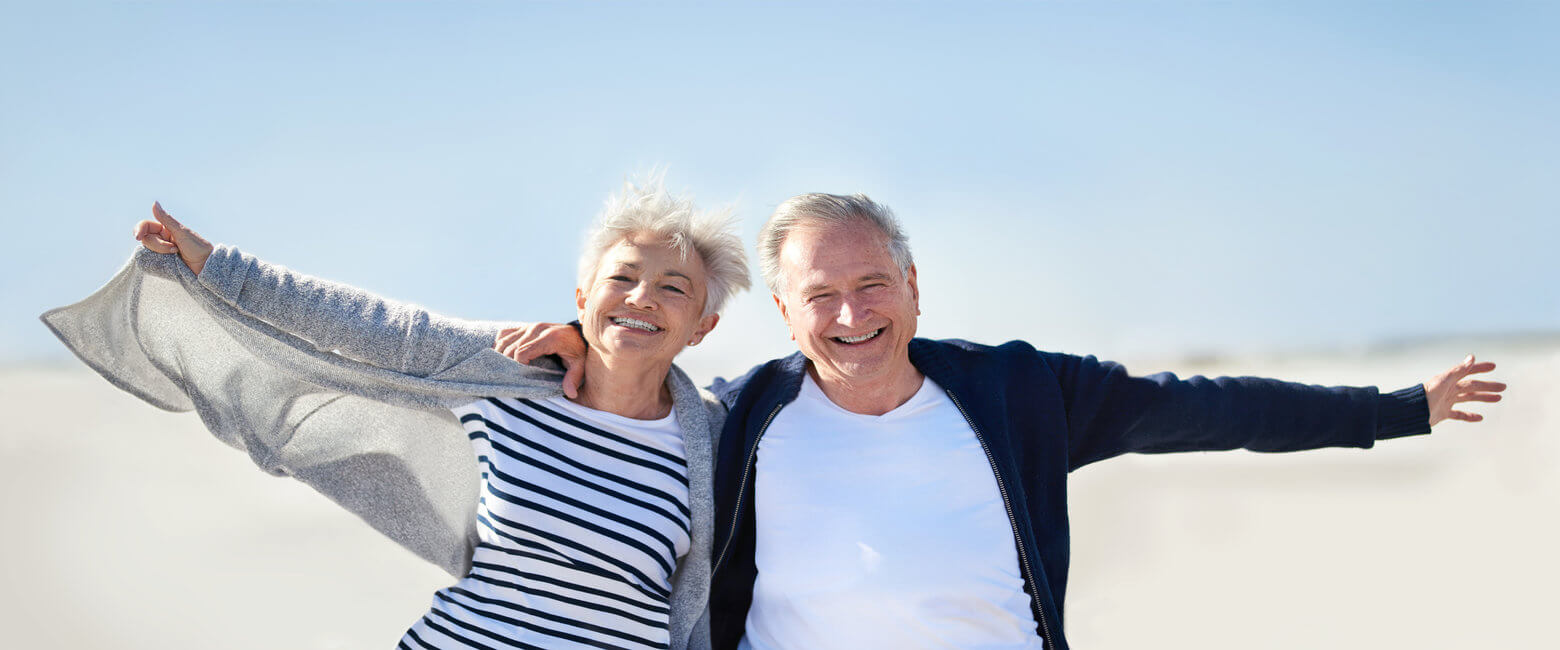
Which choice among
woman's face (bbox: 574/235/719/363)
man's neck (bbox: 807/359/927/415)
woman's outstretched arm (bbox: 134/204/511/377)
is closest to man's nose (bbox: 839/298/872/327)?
man's neck (bbox: 807/359/927/415)

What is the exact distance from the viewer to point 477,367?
292cm

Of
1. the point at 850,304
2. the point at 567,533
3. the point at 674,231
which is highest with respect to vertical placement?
the point at 674,231

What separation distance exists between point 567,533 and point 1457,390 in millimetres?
2652

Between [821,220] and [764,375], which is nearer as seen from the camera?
[821,220]

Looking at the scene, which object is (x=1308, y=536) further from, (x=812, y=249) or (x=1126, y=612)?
(x=812, y=249)

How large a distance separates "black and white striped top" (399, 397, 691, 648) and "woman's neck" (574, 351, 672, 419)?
5cm

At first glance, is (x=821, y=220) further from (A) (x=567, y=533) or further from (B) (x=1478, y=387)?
(B) (x=1478, y=387)

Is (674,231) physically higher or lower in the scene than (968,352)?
higher

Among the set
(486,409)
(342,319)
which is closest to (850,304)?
(486,409)

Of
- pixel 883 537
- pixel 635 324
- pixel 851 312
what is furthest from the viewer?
pixel 635 324

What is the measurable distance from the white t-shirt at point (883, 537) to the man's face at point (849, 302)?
0.60 feet

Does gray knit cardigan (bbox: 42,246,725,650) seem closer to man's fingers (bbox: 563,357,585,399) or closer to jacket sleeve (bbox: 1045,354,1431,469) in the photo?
man's fingers (bbox: 563,357,585,399)

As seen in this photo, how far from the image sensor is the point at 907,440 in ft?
9.24

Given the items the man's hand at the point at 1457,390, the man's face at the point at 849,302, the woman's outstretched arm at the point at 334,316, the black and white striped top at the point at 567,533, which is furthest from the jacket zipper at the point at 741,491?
the man's hand at the point at 1457,390
